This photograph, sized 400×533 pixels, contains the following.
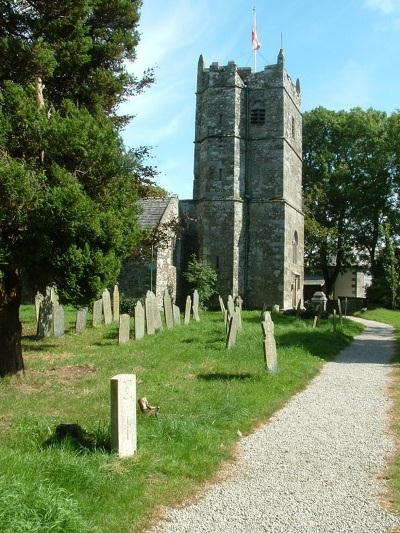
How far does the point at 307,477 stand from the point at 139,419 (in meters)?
2.35

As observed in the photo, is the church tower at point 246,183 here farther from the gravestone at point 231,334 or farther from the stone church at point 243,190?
the gravestone at point 231,334

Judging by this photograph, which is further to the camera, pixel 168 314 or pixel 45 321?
pixel 168 314

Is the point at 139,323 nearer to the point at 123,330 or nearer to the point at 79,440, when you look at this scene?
the point at 123,330

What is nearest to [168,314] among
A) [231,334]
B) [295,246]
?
[231,334]

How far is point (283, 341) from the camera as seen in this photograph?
1530cm

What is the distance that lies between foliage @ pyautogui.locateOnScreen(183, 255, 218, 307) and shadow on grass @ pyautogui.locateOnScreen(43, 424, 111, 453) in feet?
73.6

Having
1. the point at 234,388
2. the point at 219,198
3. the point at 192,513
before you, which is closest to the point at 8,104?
the point at 234,388

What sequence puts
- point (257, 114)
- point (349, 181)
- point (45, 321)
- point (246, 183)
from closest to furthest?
point (45, 321) → point (246, 183) → point (257, 114) → point (349, 181)

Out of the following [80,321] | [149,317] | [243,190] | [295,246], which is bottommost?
[80,321]

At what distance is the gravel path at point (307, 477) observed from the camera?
14.2ft

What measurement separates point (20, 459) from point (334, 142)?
45.5 metres

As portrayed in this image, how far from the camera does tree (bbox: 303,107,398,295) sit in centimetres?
4553

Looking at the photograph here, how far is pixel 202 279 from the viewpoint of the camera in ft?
93.3

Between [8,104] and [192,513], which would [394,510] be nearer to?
[192,513]
